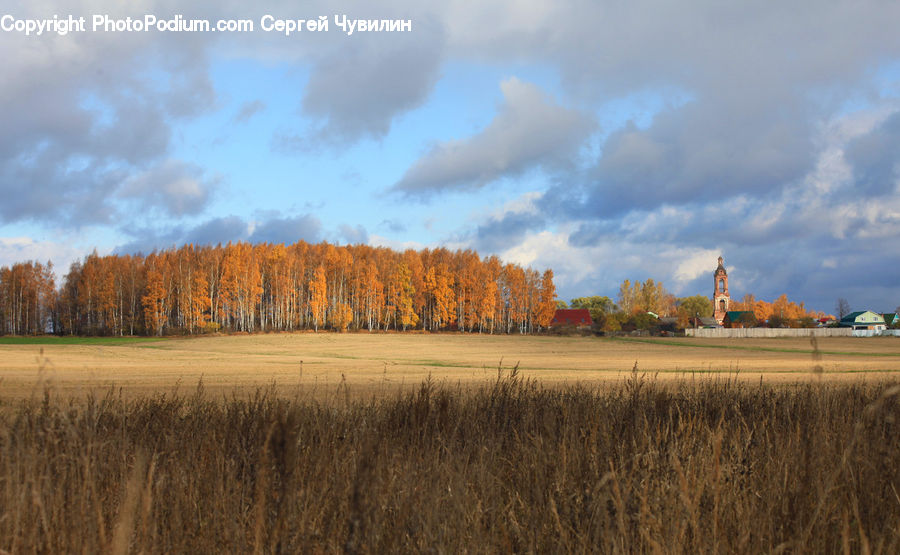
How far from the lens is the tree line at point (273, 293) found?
105 meters

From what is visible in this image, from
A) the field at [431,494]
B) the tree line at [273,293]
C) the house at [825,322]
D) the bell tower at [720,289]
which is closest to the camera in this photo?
the field at [431,494]

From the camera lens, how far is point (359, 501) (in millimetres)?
2510

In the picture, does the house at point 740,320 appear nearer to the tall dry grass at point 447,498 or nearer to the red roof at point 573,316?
the red roof at point 573,316

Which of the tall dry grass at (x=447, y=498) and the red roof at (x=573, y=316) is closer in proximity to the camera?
the tall dry grass at (x=447, y=498)

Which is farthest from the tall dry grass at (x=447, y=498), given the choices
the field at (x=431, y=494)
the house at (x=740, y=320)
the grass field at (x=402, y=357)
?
the house at (x=740, y=320)

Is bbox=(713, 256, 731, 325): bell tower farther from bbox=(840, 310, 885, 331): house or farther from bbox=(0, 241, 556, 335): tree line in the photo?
bbox=(0, 241, 556, 335): tree line

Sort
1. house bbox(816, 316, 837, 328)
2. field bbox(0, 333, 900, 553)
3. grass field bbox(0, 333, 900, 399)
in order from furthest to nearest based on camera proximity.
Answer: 1. house bbox(816, 316, 837, 328)
2. grass field bbox(0, 333, 900, 399)
3. field bbox(0, 333, 900, 553)

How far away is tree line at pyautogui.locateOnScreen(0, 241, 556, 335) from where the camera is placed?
105 metres

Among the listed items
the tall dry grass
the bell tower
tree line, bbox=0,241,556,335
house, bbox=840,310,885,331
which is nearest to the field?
the tall dry grass

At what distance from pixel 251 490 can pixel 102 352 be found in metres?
58.7

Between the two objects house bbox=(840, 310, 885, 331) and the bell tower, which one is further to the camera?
the bell tower

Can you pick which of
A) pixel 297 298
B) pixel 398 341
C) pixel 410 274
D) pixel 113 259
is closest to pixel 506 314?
pixel 410 274

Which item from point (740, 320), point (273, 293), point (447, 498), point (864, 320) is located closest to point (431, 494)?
point (447, 498)

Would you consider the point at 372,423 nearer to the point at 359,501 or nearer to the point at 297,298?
the point at 359,501
